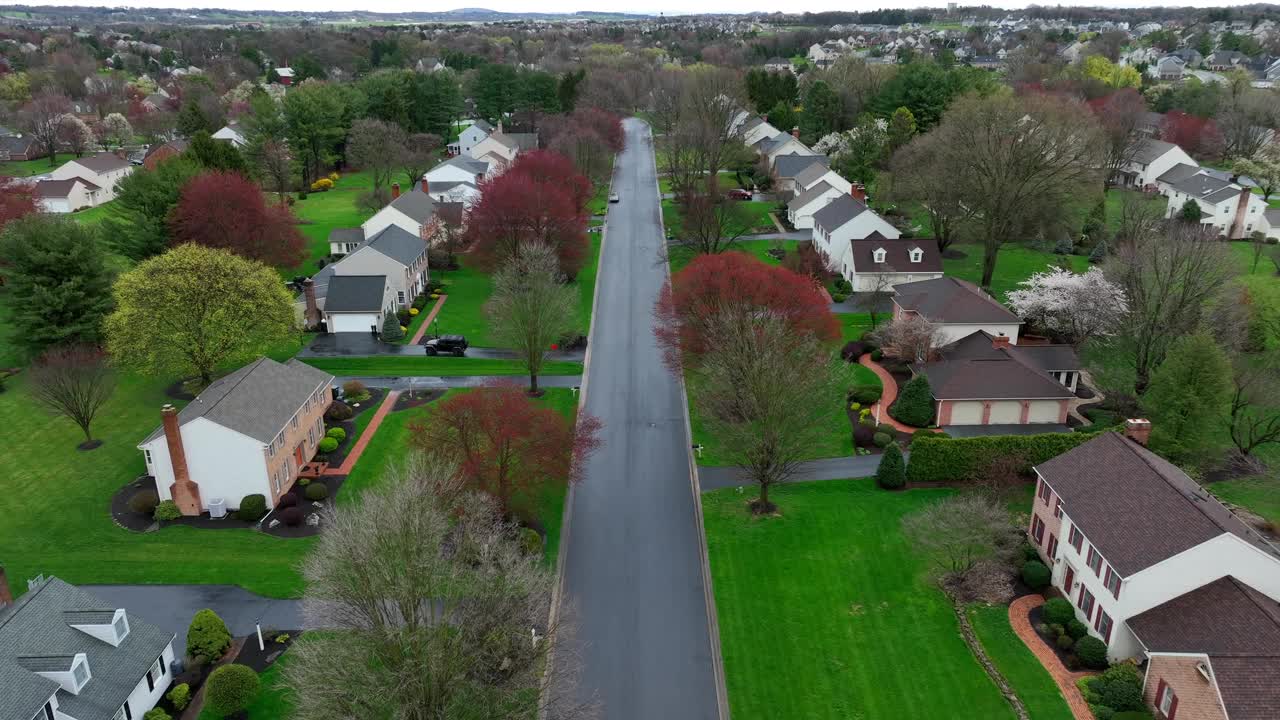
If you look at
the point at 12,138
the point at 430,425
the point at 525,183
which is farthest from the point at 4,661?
the point at 12,138

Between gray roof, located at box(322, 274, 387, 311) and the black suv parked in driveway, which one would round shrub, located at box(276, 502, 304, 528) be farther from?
gray roof, located at box(322, 274, 387, 311)

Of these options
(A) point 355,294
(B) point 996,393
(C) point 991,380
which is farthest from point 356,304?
(B) point 996,393

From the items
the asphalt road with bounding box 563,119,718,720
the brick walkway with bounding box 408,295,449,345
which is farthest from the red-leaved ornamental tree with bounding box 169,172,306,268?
the asphalt road with bounding box 563,119,718,720

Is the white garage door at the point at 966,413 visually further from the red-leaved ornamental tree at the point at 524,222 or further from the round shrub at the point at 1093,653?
the red-leaved ornamental tree at the point at 524,222

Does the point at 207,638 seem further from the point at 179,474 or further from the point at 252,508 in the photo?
the point at 179,474

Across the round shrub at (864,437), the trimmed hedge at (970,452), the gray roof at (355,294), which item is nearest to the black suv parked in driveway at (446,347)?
the gray roof at (355,294)
